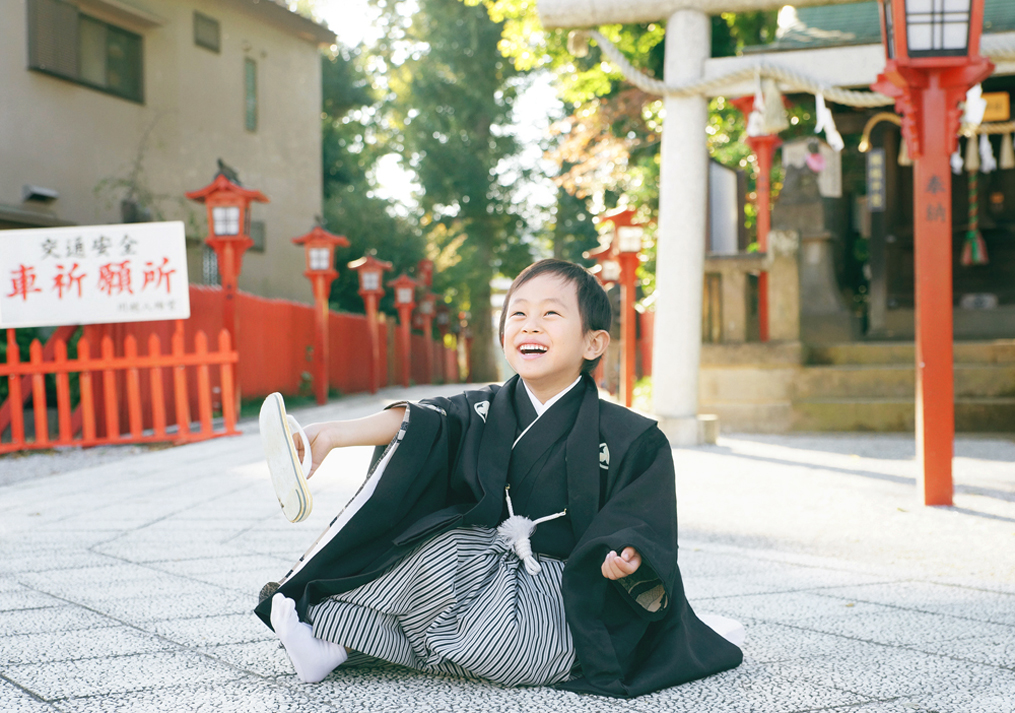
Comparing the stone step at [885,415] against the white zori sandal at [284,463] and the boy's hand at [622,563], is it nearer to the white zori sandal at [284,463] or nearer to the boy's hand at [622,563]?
the boy's hand at [622,563]

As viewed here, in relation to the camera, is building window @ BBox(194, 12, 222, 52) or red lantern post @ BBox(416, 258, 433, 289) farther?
red lantern post @ BBox(416, 258, 433, 289)

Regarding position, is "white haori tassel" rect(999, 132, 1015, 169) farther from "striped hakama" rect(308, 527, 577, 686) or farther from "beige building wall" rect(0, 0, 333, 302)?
"beige building wall" rect(0, 0, 333, 302)

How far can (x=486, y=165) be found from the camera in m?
24.2

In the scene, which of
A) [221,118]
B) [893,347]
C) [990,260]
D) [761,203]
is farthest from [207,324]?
[990,260]

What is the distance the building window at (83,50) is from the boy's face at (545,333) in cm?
1128

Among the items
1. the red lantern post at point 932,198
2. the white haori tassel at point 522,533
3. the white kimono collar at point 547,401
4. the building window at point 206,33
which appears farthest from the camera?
the building window at point 206,33

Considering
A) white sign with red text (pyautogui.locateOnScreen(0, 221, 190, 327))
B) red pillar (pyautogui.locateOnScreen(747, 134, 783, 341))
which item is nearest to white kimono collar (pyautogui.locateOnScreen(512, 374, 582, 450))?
white sign with red text (pyautogui.locateOnScreen(0, 221, 190, 327))

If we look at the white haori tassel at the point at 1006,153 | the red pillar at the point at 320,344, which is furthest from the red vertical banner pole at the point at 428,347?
the white haori tassel at the point at 1006,153

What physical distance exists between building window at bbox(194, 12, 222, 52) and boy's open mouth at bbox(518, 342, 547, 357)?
14.0 meters

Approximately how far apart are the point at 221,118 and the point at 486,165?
1024 cm

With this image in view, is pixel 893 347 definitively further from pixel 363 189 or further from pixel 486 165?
pixel 486 165

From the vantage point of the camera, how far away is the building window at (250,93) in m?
15.5

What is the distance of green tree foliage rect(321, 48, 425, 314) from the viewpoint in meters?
20.2

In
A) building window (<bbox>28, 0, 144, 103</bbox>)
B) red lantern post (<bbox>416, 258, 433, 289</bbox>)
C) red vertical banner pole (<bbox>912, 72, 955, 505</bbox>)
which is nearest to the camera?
red vertical banner pole (<bbox>912, 72, 955, 505</bbox>)
